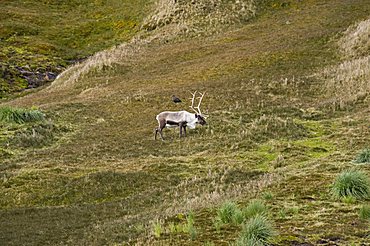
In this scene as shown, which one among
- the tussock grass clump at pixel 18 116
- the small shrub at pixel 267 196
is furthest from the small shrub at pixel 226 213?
the tussock grass clump at pixel 18 116

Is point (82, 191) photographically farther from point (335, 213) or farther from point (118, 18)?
point (118, 18)

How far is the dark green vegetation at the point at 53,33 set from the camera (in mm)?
50031

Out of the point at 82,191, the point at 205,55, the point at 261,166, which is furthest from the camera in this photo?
the point at 205,55

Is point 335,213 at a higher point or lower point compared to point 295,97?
lower

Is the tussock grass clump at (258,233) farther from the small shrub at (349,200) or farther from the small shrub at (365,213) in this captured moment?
the small shrub at (349,200)

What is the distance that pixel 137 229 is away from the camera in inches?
439

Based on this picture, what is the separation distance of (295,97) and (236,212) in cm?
2145

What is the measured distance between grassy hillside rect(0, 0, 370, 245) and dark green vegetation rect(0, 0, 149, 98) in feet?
23.3

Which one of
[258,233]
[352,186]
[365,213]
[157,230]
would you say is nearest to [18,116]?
[157,230]

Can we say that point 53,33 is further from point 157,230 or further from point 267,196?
point 157,230

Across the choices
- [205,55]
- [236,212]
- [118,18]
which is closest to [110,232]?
[236,212]

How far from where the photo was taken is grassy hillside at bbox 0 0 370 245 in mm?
11000

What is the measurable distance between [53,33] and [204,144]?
47100 millimetres

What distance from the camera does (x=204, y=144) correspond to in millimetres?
22812
